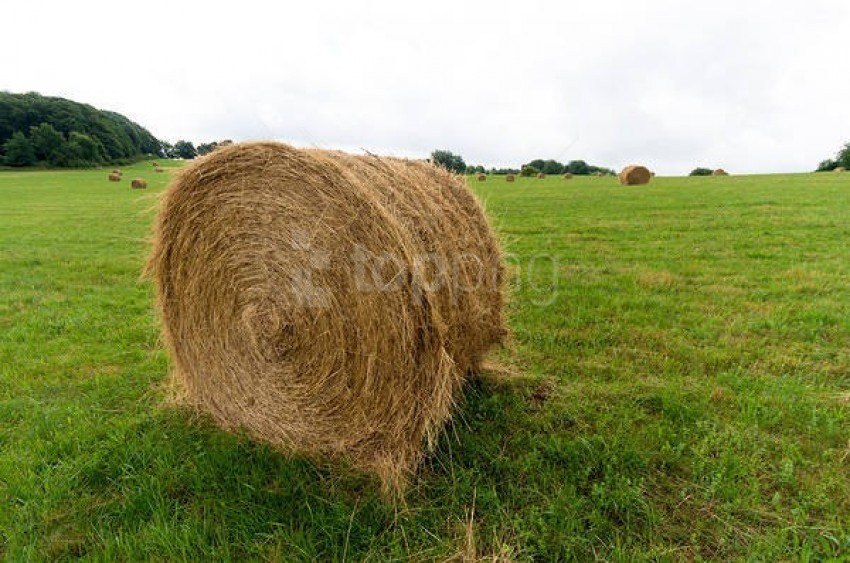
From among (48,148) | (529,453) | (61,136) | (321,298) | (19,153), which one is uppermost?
(61,136)

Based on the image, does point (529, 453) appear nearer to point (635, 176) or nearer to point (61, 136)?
point (635, 176)

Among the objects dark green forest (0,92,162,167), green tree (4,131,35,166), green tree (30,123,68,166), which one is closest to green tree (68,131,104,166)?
dark green forest (0,92,162,167)

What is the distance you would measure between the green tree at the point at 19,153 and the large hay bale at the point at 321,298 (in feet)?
248

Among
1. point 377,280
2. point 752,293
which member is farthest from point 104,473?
point 752,293

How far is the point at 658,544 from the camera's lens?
2.43 metres

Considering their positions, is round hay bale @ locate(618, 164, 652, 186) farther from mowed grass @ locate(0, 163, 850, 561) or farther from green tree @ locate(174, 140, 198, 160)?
green tree @ locate(174, 140, 198, 160)

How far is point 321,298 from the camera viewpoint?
9.86 ft

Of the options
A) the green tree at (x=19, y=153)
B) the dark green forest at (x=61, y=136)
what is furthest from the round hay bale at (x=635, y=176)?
the green tree at (x=19, y=153)

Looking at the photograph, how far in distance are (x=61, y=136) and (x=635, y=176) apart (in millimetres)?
71985

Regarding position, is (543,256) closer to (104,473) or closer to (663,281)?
(663,281)

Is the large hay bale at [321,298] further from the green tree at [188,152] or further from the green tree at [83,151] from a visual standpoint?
the green tree at [83,151]

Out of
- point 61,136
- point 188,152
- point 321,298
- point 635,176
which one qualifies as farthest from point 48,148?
point 321,298

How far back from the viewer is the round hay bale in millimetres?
27203

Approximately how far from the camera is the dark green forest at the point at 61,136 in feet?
202
